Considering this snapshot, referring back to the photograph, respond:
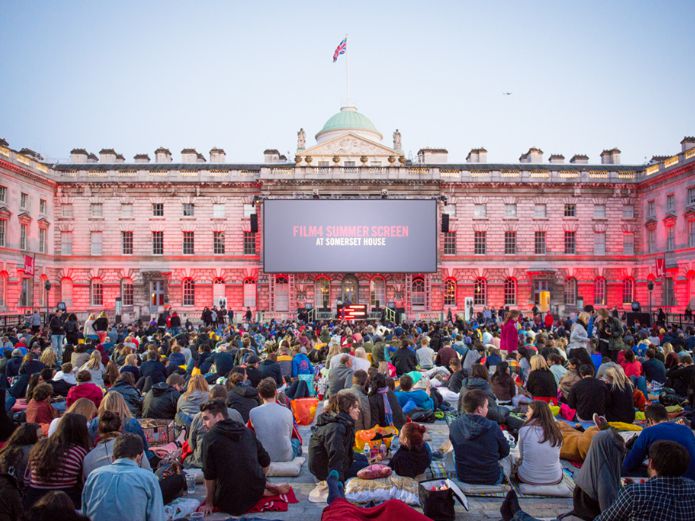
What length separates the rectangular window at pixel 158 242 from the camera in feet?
137

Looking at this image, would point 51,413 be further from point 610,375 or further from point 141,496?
point 610,375

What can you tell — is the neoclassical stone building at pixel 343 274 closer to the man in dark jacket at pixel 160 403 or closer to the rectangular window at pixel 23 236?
the rectangular window at pixel 23 236

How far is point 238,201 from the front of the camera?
137 ft

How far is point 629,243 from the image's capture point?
41.8m

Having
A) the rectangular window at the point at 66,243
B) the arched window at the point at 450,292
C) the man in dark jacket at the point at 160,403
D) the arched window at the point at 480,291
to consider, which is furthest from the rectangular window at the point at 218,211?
the man in dark jacket at the point at 160,403

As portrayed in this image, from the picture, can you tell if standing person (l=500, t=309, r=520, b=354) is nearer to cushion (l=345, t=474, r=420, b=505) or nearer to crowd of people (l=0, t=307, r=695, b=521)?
crowd of people (l=0, t=307, r=695, b=521)

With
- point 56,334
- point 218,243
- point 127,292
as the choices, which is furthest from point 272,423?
point 127,292

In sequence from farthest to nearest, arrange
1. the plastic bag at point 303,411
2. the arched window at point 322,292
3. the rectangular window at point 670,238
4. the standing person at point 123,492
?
the arched window at point 322,292, the rectangular window at point 670,238, the plastic bag at point 303,411, the standing person at point 123,492

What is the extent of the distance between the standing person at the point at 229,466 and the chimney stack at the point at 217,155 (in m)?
42.2

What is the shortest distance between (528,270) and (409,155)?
16.5m

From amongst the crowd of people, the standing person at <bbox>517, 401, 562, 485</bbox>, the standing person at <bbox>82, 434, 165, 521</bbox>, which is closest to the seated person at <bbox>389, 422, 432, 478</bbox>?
the crowd of people

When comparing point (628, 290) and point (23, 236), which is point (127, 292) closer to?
point (23, 236)

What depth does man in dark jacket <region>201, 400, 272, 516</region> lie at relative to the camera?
5.91 metres

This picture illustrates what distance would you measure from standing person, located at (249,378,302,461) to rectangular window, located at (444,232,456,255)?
35.1 metres
